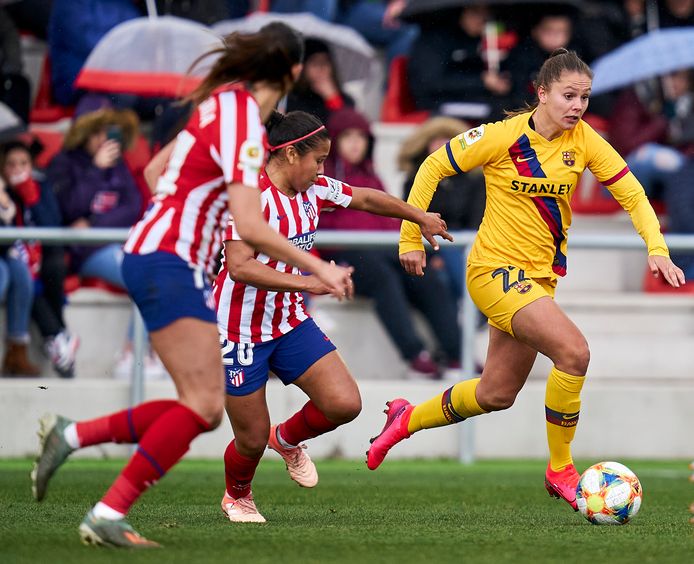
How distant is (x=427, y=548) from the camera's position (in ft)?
18.5

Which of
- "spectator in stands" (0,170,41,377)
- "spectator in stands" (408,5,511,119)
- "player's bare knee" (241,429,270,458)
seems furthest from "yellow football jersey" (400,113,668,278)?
"spectator in stands" (408,5,511,119)

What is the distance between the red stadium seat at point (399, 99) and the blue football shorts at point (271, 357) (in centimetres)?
620

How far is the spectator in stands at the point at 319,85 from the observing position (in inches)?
472

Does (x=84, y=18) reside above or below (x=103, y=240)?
above

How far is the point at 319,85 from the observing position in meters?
12.2

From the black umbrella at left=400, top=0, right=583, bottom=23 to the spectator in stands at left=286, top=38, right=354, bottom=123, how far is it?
839mm

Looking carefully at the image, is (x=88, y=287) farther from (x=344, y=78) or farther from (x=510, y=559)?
(x=510, y=559)

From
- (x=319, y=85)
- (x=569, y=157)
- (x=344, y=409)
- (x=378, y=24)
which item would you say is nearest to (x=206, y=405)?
(x=344, y=409)

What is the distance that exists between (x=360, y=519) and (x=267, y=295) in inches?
46.9

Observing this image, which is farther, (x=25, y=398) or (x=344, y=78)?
(x=344, y=78)

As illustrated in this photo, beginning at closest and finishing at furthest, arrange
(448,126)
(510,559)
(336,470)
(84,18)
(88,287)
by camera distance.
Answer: (510,559) < (336,470) < (88,287) < (448,126) < (84,18)

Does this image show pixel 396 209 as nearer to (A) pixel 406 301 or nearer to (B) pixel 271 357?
(B) pixel 271 357

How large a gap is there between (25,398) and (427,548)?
500 centimetres

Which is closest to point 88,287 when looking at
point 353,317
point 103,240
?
point 103,240
